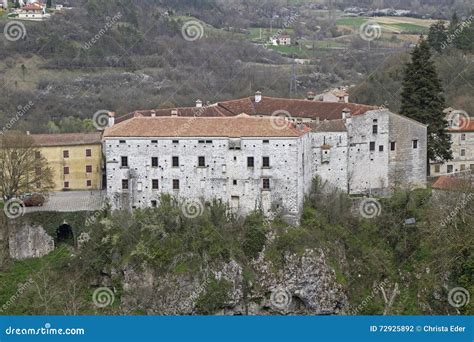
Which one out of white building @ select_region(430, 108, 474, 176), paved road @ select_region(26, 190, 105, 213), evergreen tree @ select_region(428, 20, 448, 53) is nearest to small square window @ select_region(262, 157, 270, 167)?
paved road @ select_region(26, 190, 105, 213)

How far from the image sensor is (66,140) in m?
50.8

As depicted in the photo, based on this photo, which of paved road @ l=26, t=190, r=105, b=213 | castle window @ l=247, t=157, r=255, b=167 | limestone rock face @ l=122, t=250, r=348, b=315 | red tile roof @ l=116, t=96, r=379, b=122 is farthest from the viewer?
red tile roof @ l=116, t=96, r=379, b=122

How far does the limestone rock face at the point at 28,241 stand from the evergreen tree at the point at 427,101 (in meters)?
21.8

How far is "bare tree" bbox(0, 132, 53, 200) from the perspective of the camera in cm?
4644

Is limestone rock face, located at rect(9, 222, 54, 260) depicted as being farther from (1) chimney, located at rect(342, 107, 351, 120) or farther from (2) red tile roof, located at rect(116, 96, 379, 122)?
(1) chimney, located at rect(342, 107, 351, 120)

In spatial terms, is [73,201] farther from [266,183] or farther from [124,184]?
[266,183]

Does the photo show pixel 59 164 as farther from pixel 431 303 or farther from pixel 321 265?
pixel 431 303

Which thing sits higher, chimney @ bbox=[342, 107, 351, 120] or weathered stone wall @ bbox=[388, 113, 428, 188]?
chimney @ bbox=[342, 107, 351, 120]

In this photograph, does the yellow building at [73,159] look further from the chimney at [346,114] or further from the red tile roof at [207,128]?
the chimney at [346,114]

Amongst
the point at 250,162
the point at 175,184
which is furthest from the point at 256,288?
the point at 175,184

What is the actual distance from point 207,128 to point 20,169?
9895mm

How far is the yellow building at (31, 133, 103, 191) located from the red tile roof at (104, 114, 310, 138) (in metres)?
4.48

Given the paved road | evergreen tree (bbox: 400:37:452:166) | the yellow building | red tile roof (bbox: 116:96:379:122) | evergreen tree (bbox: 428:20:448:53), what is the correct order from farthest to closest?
evergreen tree (bbox: 428:20:448:53) → evergreen tree (bbox: 400:37:452:166) → red tile roof (bbox: 116:96:379:122) → the yellow building → the paved road

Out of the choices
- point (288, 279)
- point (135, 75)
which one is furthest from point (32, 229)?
point (135, 75)
